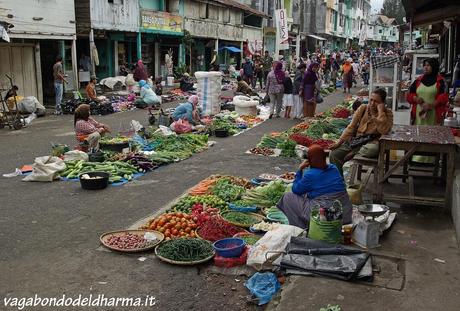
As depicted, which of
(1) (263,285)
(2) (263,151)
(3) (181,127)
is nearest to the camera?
(1) (263,285)

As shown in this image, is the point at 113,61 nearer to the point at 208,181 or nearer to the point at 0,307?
the point at 208,181

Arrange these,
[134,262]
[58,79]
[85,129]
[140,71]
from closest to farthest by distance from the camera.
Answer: [134,262]
[85,129]
[58,79]
[140,71]

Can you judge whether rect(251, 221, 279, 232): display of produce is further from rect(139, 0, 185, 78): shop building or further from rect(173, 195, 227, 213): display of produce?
rect(139, 0, 185, 78): shop building

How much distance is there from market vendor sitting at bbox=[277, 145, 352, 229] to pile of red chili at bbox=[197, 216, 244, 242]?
32.6 inches

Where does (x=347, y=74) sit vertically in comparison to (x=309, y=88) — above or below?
above

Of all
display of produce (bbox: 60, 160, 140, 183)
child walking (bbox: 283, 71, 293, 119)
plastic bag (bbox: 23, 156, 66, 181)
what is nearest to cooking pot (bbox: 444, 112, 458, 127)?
display of produce (bbox: 60, 160, 140, 183)

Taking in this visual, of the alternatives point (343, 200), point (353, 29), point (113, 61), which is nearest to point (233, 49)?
point (113, 61)

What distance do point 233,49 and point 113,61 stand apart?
14.9 meters

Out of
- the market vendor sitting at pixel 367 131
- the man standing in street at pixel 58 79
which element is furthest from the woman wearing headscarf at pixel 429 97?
the man standing in street at pixel 58 79

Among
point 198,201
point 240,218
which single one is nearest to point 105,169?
point 198,201

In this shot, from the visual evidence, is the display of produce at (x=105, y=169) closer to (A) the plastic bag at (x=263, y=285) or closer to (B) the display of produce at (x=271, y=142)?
(B) the display of produce at (x=271, y=142)

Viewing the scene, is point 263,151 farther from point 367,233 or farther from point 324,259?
point 324,259

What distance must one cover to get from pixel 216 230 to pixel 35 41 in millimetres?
16320

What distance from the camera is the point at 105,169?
29.9 ft
